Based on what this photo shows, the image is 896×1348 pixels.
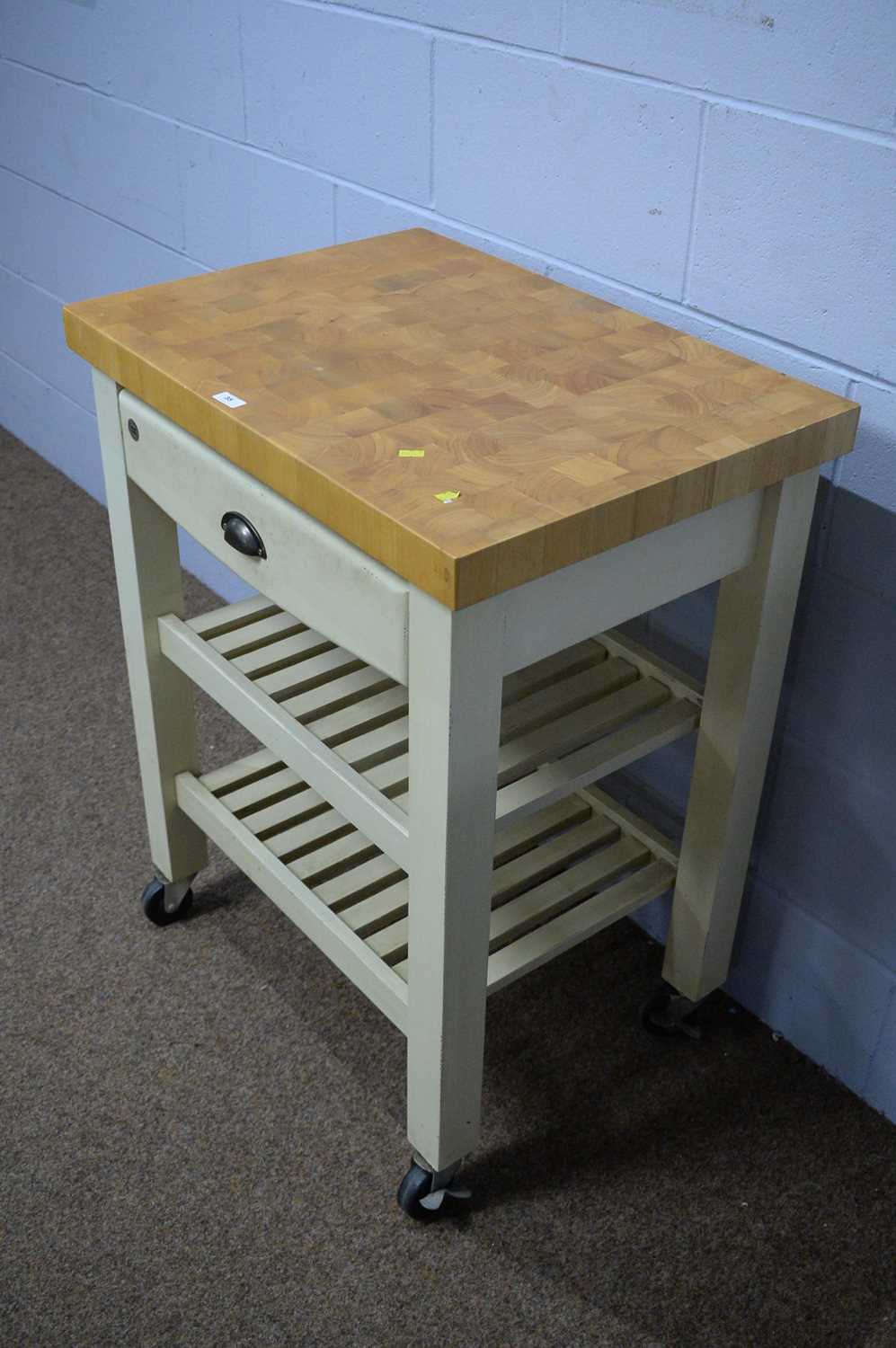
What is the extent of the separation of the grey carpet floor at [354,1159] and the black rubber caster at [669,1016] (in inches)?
0.9

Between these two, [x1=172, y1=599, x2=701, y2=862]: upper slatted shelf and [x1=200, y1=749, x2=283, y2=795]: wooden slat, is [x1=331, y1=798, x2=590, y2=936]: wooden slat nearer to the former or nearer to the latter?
[x1=172, y1=599, x2=701, y2=862]: upper slatted shelf

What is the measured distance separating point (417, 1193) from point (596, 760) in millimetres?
526

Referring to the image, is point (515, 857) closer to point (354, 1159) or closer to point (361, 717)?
point (361, 717)

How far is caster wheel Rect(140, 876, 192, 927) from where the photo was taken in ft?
6.07

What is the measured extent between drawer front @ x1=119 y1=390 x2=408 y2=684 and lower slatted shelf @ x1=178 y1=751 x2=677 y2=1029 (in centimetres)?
39

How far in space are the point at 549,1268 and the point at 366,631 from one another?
30.4 inches

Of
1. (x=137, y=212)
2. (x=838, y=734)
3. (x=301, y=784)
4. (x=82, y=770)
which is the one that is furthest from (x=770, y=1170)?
(x=137, y=212)

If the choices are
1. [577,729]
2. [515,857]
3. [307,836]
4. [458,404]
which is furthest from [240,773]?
[458,404]

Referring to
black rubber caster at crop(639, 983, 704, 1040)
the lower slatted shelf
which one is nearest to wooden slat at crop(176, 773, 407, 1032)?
the lower slatted shelf

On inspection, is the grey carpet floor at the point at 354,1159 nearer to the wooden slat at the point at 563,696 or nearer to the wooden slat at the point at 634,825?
the wooden slat at the point at 634,825

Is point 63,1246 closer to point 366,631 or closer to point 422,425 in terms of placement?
point 366,631

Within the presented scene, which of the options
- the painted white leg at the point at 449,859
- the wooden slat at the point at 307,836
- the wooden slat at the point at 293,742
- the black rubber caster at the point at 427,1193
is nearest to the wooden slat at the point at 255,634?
the wooden slat at the point at 293,742

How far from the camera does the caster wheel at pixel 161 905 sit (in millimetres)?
1850

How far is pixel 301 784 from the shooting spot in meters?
1.74
